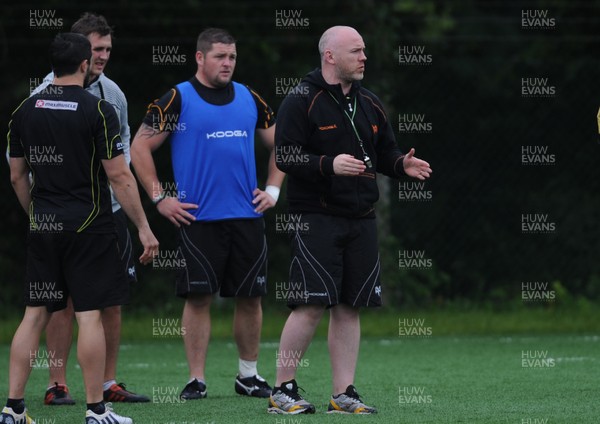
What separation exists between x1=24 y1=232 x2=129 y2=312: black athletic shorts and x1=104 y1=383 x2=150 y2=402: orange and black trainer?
1362 mm

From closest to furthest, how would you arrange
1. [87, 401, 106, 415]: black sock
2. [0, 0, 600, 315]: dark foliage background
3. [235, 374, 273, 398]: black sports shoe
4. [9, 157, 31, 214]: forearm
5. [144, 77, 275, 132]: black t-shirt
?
[87, 401, 106, 415]: black sock → [9, 157, 31, 214]: forearm → [144, 77, 275, 132]: black t-shirt → [235, 374, 273, 398]: black sports shoe → [0, 0, 600, 315]: dark foliage background

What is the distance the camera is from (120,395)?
7.91 m

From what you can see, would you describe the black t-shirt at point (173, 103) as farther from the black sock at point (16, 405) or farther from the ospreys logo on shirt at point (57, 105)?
the black sock at point (16, 405)

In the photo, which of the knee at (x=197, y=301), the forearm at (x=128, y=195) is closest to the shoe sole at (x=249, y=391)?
the knee at (x=197, y=301)

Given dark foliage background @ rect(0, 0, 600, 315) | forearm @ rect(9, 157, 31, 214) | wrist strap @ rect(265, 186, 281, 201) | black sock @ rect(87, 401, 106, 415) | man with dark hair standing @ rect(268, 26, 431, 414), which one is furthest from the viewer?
dark foliage background @ rect(0, 0, 600, 315)

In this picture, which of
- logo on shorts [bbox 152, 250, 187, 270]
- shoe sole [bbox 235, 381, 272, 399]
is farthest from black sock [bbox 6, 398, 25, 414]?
logo on shorts [bbox 152, 250, 187, 270]

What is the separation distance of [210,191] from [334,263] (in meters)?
1.38

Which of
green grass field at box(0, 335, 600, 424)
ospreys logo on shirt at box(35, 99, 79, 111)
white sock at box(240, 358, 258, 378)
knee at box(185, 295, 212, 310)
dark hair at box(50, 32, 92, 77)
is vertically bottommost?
green grass field at box(0, 335, 600, 424)

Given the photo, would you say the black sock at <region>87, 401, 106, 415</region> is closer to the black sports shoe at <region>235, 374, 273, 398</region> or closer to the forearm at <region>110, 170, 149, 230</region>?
the forearm at <region>110, 170, 149, 230</region>

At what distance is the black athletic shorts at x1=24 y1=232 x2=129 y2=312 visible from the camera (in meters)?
6.56

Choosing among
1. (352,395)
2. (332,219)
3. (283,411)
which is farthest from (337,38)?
(283,411)

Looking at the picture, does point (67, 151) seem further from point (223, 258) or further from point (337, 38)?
point (223, 258)

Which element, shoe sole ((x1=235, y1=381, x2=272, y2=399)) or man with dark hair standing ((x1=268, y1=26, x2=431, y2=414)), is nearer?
man with dark hair standing ((x1=268, y1=26, x2=431, y2=414))

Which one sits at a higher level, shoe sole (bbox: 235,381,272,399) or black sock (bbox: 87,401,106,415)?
black sock (bbox: 87,401,106,415)
